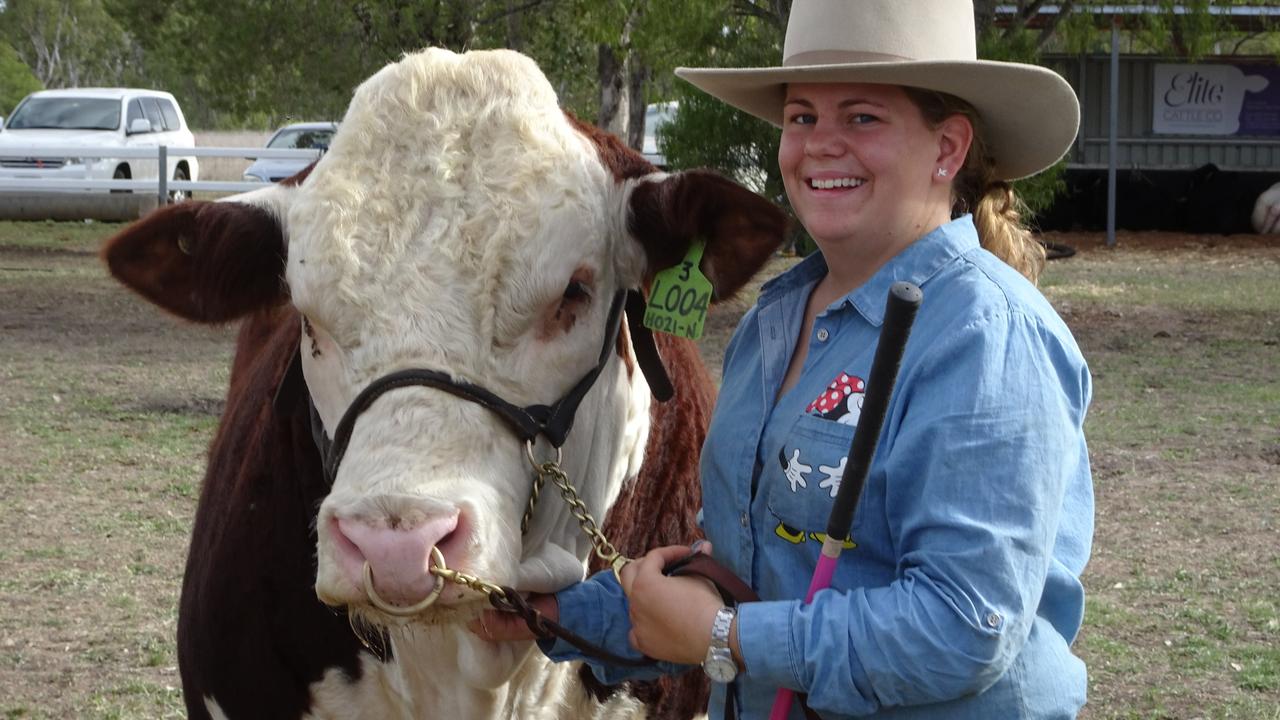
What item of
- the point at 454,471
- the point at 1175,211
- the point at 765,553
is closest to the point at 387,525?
the point at 454,471

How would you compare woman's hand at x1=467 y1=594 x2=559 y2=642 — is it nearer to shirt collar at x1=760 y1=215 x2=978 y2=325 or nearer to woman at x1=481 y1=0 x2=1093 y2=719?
woman at x1=481 y1=0 x2=1093 y2=719

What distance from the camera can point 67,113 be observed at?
23484 mm

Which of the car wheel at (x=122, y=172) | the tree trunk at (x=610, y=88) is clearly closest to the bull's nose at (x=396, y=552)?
the tree trunk at (x=610, y=88)

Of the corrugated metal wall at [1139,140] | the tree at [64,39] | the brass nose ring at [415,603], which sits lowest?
the brass nose ring at [415,603]

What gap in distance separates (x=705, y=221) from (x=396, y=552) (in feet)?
3.20

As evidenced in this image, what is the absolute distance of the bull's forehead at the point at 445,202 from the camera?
261 centimetres

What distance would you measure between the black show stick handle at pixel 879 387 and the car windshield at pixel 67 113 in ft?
75.4

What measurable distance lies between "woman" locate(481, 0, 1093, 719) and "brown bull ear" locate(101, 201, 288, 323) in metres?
0.87

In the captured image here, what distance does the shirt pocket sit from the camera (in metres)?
2.15

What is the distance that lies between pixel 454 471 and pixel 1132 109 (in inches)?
910

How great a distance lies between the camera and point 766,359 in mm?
2404

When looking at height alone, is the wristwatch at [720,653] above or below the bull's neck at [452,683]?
above

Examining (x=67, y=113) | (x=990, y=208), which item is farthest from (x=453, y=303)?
(x=67, y=113)

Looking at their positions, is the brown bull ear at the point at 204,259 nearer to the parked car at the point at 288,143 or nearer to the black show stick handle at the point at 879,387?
the black show stick handle at the point at 879,387
